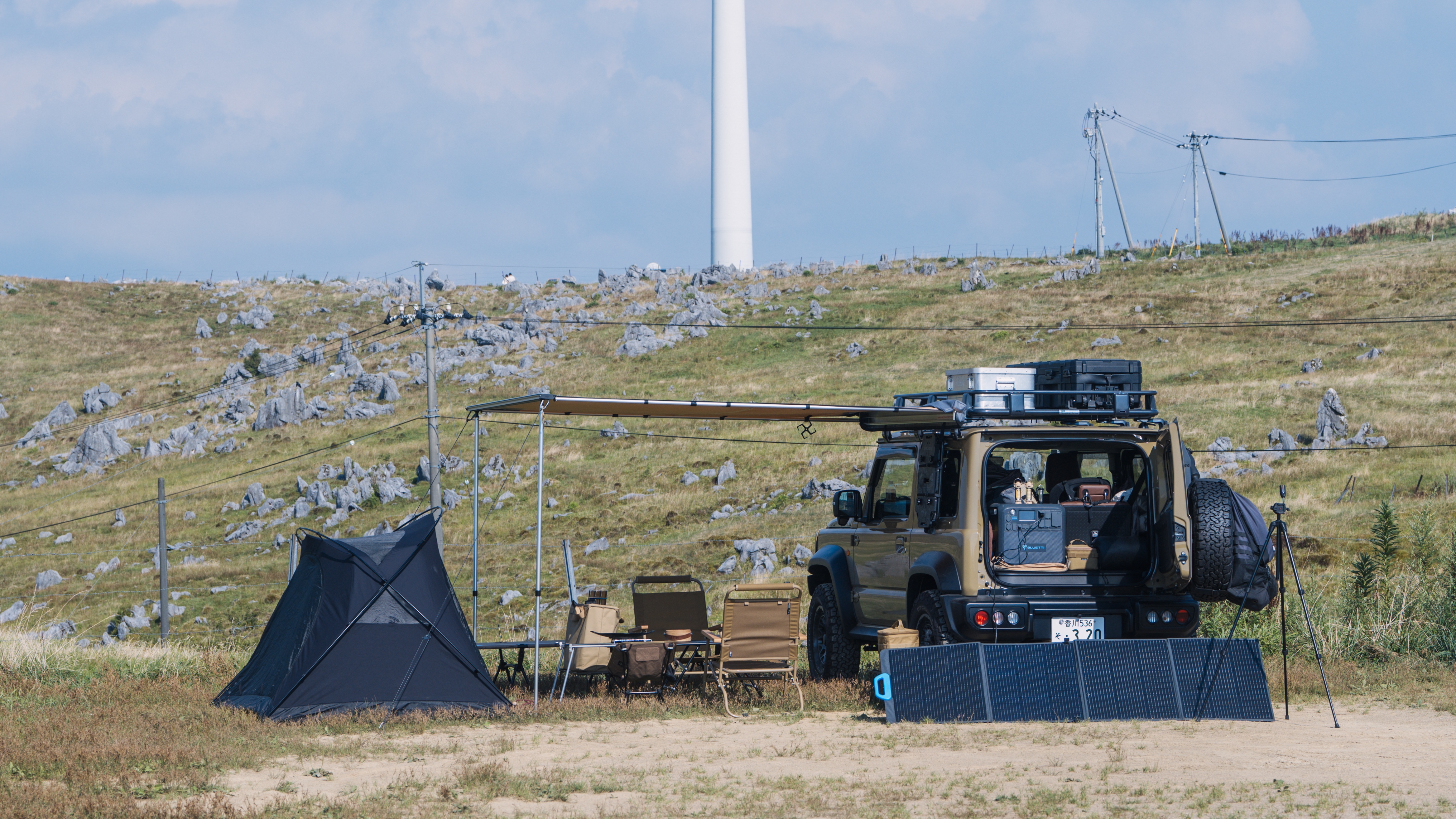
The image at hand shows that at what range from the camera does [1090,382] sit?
10.9 meters

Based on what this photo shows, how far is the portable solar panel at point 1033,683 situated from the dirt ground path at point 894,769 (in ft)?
0.47

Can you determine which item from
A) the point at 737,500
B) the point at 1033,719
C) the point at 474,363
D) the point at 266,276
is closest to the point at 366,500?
the point at 737,500

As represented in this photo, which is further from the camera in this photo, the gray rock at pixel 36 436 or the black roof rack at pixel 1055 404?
the gray rock at pixel 36 436

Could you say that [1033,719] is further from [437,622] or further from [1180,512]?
[437,622]

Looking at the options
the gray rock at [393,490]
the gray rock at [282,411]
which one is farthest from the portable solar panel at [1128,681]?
the gray rock at [282,411]

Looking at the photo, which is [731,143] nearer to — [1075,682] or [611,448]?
[611,448]

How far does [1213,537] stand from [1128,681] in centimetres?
134

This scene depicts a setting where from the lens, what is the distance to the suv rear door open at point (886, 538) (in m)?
11.4

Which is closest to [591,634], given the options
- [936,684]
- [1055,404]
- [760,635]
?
[760,635]

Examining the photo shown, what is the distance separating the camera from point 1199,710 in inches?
396

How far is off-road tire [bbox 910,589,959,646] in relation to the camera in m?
10.4

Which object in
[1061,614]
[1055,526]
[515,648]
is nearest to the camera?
[1061,614]

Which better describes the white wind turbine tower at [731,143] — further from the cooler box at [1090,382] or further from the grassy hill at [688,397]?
the cooler box at [1090,382]

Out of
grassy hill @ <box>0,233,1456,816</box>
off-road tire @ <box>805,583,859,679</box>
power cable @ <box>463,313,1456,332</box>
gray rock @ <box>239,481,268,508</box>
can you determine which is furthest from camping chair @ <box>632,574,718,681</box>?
power cable @ <box>463,313,1456,332</box>
